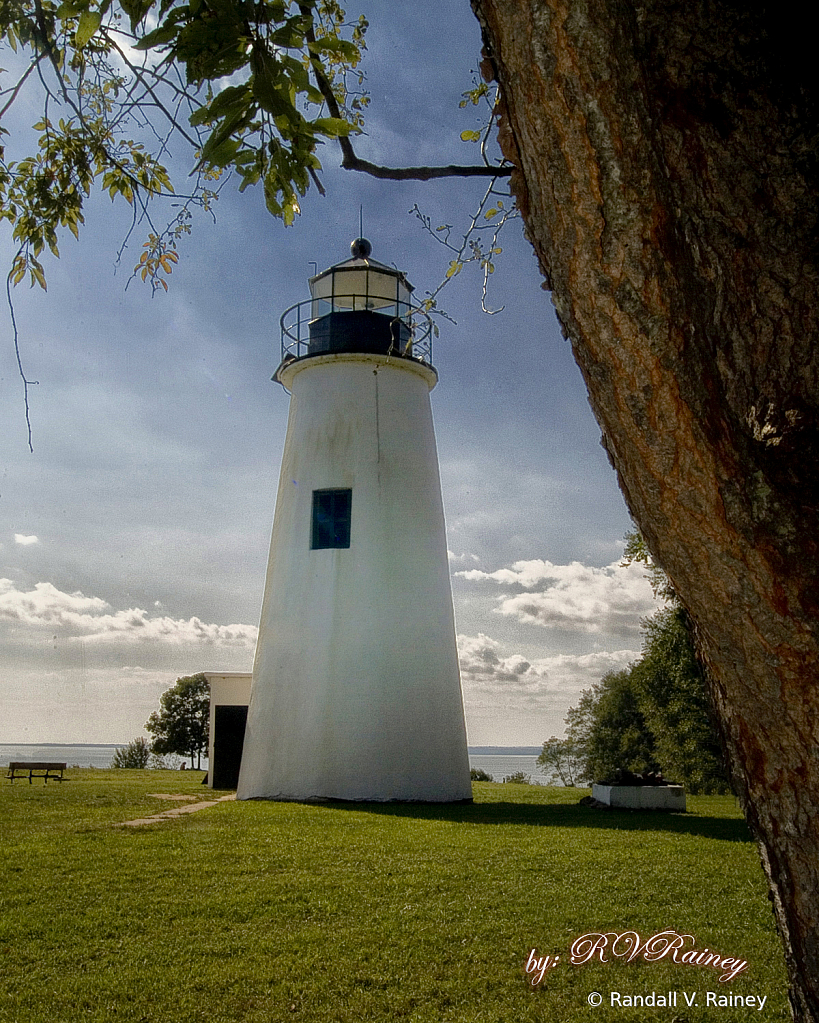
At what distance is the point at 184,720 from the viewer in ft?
104

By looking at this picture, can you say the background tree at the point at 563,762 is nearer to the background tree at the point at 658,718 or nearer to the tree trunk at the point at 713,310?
the background tree at the point at 658,718

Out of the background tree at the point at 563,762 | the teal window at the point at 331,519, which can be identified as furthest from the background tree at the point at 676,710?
the teal window at the point at 331,519

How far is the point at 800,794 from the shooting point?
5.32 ft

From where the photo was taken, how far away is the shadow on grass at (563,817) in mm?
10914

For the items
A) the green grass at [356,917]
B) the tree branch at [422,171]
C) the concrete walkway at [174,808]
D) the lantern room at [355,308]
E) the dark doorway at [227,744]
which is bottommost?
the green grass at [356,917]

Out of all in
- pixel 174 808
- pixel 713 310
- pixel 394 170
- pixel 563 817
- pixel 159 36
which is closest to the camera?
pixel 713 310

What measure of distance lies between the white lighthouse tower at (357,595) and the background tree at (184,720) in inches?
682

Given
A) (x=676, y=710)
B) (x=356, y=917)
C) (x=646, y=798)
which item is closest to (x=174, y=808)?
(x=356, y=917)

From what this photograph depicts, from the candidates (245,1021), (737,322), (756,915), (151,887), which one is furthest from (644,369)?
(151,887)

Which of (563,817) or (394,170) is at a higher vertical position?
(394,170)

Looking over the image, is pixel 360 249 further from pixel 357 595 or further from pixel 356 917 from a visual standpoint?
pixel 356 917

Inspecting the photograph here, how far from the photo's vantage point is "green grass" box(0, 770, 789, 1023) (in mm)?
4918

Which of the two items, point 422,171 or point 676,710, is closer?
point 422,171

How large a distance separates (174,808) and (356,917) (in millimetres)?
7356
